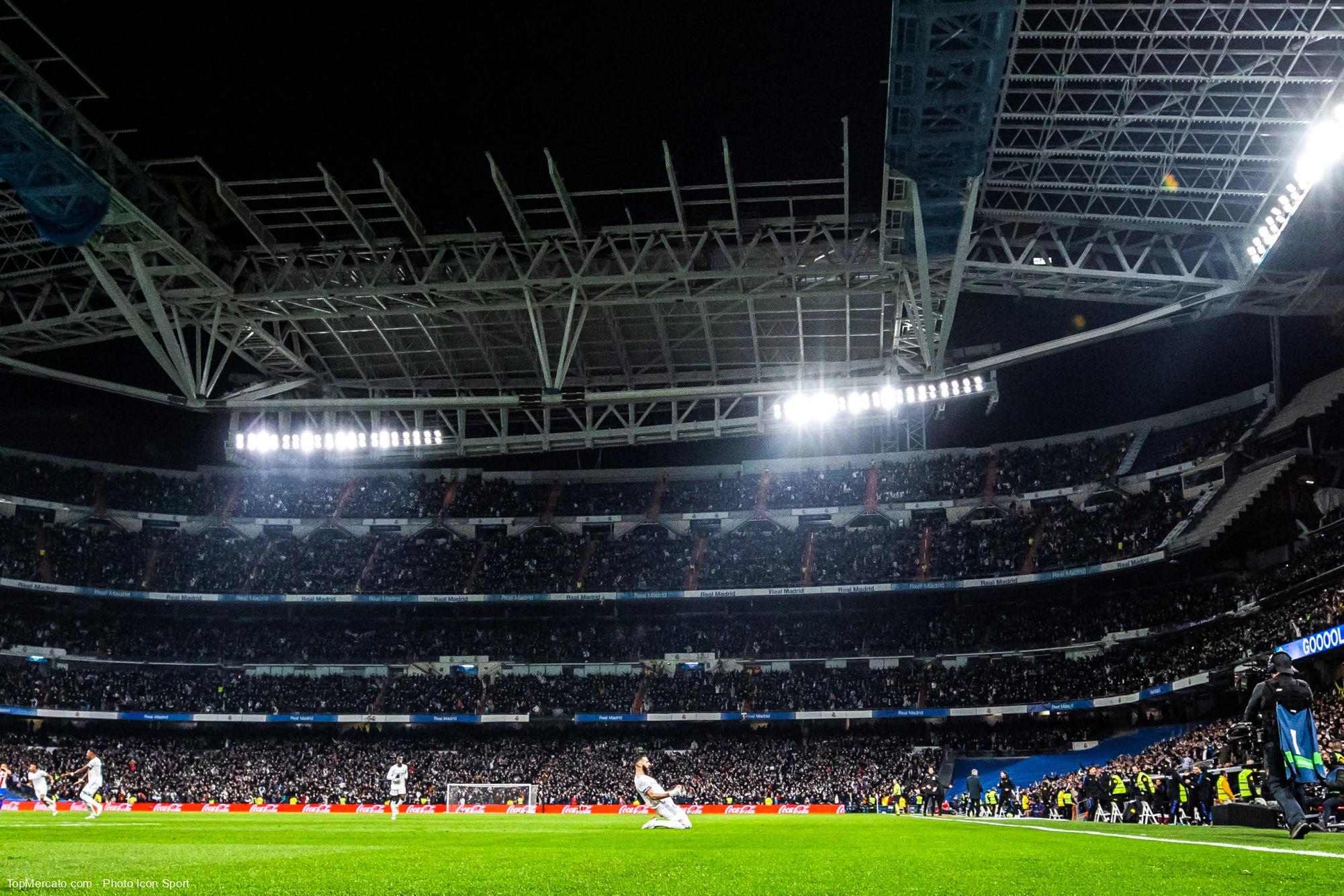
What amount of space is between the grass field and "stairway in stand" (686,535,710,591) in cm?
3597

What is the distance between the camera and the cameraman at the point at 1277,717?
10422 mm

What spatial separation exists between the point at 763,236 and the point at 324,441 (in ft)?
64.8

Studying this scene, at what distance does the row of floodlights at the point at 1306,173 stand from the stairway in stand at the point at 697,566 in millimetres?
30569

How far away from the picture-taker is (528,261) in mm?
30266

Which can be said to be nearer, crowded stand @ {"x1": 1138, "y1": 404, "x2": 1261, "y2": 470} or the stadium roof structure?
the stadium roof structure

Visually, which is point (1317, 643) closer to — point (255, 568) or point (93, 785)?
point (93, 785)

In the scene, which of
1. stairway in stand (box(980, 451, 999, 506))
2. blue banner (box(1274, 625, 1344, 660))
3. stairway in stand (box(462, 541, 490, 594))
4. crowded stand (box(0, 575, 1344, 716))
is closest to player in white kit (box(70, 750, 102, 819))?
crowded stand (box(0, 575, 1344, 716))

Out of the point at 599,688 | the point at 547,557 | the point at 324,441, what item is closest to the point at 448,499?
the point at 547,557

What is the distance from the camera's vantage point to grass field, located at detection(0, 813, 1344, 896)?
21.5 ft

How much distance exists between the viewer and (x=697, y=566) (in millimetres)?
53531

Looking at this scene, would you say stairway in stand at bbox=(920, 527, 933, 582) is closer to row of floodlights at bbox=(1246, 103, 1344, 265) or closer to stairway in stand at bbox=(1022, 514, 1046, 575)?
stairway in stand at bbox=(1022, 514, 1046, 575)

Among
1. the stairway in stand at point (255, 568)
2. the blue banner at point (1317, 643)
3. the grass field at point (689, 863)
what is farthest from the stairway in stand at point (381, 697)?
the blue banner at point (1317, 643)

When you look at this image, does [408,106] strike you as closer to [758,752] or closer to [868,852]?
[868,852]

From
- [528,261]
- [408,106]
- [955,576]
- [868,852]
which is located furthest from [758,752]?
[868,852]
